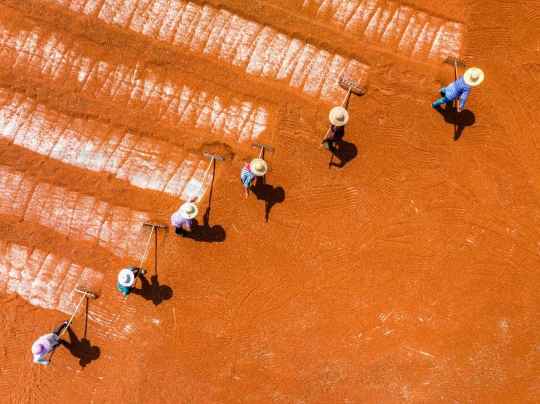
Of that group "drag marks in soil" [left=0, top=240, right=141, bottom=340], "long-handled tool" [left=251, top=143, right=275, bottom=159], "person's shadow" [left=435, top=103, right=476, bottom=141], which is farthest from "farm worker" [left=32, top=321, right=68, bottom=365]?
"person's shadow" [left=435, top=103, right=476, bottom=141]

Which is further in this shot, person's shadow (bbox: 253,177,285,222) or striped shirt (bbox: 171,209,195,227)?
person's shadow (bbox: 253,177,285,222)

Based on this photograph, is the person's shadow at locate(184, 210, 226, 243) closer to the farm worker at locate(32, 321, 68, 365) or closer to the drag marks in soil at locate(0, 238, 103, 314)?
the drag marks in soil at locate(0, 238, 103, 314)

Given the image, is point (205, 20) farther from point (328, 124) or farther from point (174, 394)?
point (174, 394)

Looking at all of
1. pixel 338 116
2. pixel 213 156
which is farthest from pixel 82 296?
pixel 338 116

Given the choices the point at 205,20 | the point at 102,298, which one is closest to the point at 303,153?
the point at 205,20

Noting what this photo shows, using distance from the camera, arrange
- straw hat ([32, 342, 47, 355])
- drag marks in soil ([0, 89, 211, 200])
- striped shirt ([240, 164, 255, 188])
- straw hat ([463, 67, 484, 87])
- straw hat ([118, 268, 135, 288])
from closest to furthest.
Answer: straw hat ([463, 67, 484, 87]) < straw hat ([32, 342, 47, 355]) < straw hat ([118, 268, 135, 288]) < striped shirt ([240, 164, 255, 188]) < drag marks in soil ([0, 89, 211, 200])

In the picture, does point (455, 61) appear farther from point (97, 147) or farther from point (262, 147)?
point (97, 147)

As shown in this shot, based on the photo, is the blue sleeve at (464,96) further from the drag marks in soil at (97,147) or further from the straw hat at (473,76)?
the drag marks in soil at (97,147)
